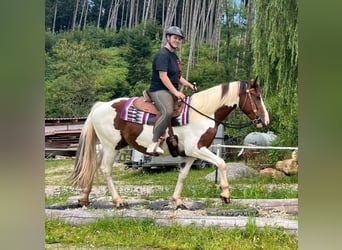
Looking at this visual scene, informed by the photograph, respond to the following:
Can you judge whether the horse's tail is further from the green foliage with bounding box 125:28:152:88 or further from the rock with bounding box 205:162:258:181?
the rock with bounding box 205:162:258:181

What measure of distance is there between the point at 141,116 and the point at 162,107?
0.45 feet

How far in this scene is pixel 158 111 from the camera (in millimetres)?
→ 2604

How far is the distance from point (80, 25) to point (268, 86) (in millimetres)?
1118

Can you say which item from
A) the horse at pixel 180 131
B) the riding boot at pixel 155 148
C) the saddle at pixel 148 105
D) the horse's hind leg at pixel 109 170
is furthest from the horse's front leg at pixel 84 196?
the saddle at pixel 148 105

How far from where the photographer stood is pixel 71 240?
260cm

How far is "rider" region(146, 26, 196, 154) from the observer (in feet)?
8.45

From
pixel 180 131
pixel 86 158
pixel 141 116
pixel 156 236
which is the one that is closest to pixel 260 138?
pixel 180 131

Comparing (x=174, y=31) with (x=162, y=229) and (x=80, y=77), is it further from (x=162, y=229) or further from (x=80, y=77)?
(x=162, y=229)

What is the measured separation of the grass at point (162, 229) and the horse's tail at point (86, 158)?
0.04 metres
